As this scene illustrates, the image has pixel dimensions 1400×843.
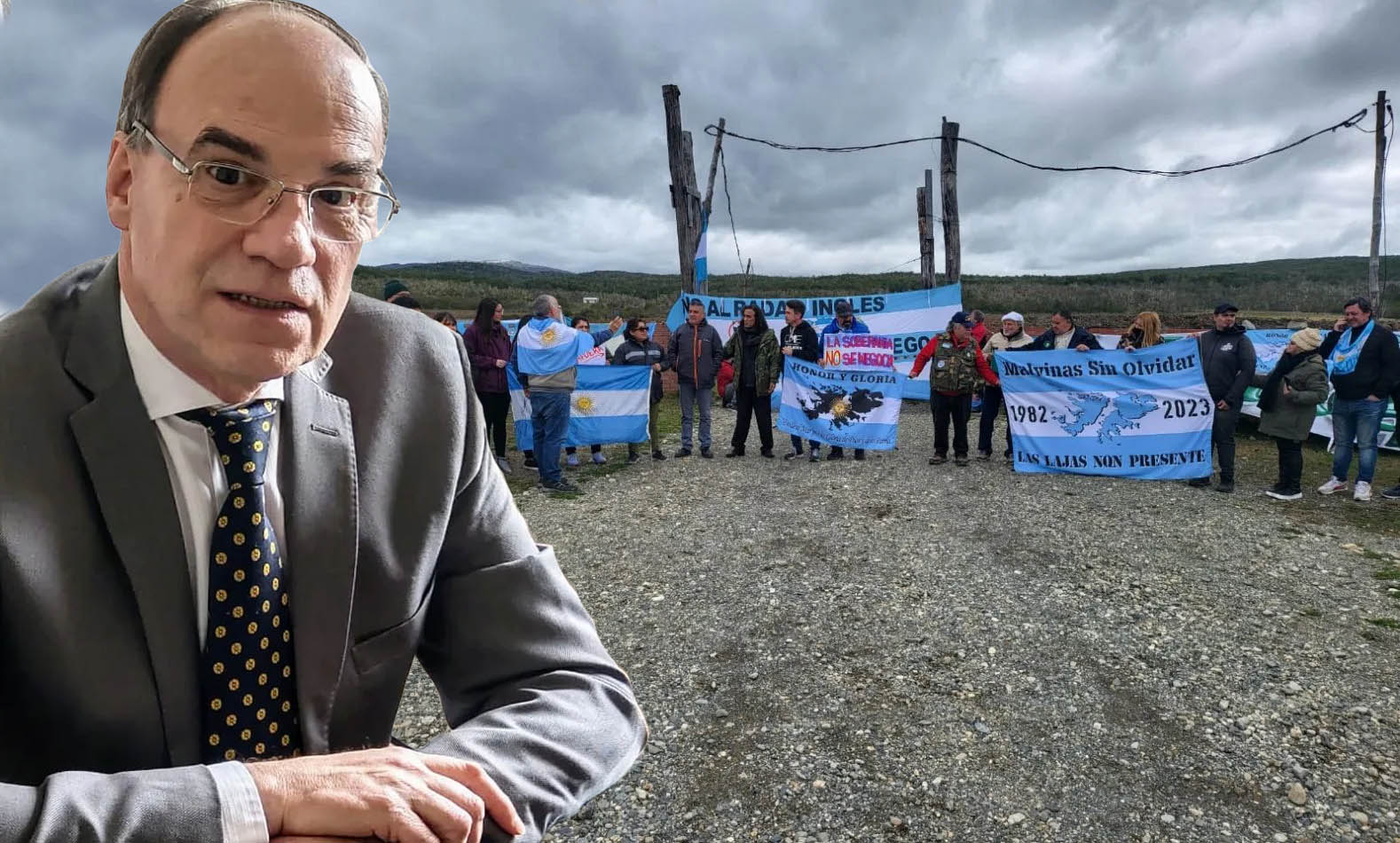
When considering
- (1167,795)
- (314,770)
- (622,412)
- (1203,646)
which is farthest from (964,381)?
(314,770)

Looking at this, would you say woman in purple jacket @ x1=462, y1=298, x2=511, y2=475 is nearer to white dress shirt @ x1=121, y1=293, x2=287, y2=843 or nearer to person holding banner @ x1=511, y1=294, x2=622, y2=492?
person holding banner @ x1=511, y1=294, x2=622, y2=492

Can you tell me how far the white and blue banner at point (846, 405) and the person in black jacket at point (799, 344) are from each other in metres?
0.13

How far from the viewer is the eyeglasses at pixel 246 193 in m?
1.02

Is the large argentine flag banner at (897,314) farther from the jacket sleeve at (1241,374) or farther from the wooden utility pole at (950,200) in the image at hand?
the jacket sleeve at (1241,374)

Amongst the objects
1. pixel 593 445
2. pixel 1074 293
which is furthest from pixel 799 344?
pixel 1074 293

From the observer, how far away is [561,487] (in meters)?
8.39

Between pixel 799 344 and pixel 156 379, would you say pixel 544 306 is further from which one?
pixel 156 379

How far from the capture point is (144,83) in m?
1.06

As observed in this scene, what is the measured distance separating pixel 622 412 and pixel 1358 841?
7.80 m

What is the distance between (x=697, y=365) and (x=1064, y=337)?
460 centimetres

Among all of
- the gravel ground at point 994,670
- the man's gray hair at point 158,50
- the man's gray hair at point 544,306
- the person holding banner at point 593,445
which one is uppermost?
the man's gray hair at point 544,306

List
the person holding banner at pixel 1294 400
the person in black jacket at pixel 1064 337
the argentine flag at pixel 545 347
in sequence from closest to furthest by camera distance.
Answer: the person holding banner at pixel 1294 400
the argentine flag at pixel 545 347
the person in black jacket at pixel 1064 337

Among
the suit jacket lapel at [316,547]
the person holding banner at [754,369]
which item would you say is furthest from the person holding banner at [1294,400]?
the suit jacket lapel at [316,547]

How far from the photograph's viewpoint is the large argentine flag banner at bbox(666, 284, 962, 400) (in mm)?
13703
